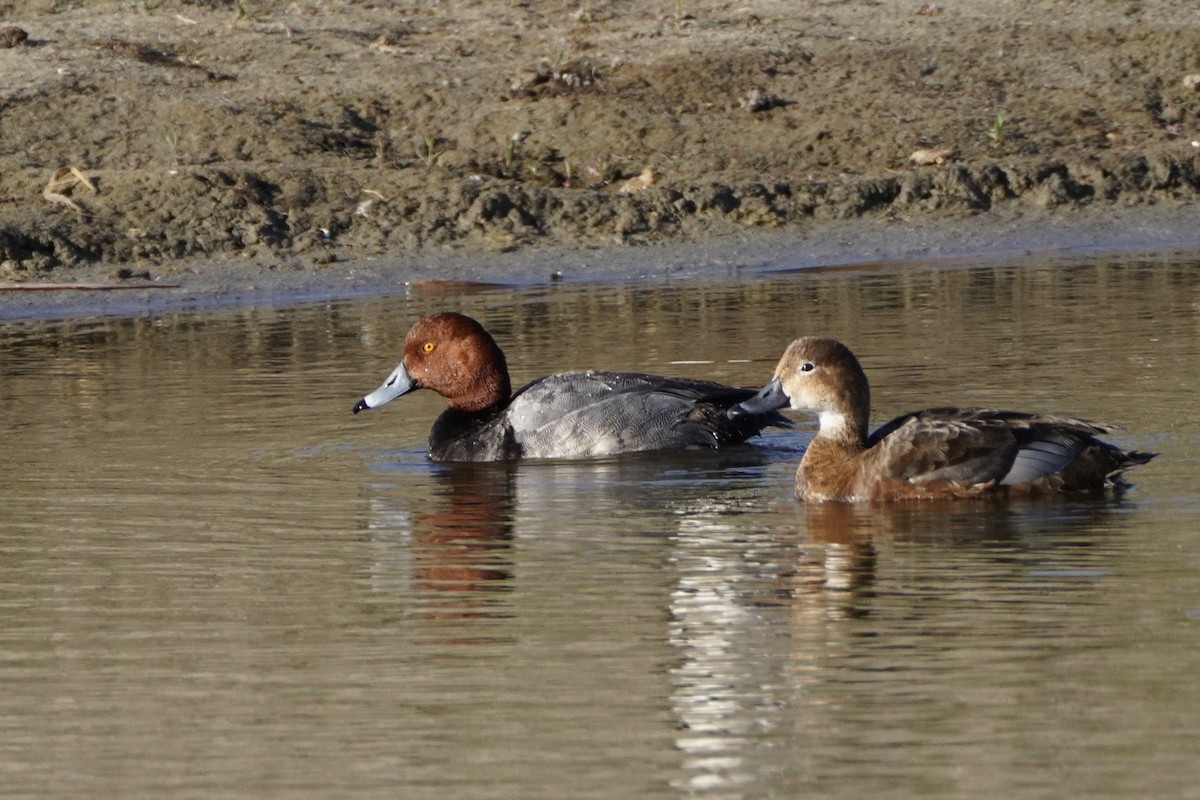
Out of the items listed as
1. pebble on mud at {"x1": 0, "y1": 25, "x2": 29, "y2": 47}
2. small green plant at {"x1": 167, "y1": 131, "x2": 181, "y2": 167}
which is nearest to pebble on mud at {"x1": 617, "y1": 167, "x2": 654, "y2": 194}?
small green plant at {"x1": 167, "y1": 131, "x2": 181, "y2": 167}

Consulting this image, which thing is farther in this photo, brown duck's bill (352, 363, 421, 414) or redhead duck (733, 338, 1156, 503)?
brown duck's bill (352, 363, 421, 414)

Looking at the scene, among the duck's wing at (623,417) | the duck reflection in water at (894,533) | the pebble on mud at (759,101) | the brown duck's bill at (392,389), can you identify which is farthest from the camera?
the pebble on mud at (759,101)

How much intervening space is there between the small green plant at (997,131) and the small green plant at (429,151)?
14.8 ft

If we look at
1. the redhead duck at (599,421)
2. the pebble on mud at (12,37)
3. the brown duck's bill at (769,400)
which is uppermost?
the pebble on mud at (12,37)

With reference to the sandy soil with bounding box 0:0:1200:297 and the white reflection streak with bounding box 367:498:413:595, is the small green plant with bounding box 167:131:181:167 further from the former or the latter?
the white reflection streak with bounding box 367:498:413:595

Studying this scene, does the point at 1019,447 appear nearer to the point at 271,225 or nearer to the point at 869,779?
the point at 869,779

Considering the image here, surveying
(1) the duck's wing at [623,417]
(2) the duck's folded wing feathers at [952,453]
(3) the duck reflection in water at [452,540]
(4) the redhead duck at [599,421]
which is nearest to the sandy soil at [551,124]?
(4) the redhead duck at [599,421]

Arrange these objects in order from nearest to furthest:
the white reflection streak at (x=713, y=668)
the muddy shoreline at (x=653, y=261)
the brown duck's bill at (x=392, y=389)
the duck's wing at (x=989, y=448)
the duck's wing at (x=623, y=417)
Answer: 1. the white reflection streak at (x=713, y=668)
2. the duck's wing at (x=989, y=448)
3. the duck's wing at (x=623, y=417)
4. the brown duck's bill at (x=392, y=389)
5. the muddy shoreline at (x=653, y=261)

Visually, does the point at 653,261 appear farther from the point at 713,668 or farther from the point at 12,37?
the point at 713,668

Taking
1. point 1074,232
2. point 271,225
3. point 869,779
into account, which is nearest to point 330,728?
point 869,779

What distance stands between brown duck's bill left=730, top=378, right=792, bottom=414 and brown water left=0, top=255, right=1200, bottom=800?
30 cm

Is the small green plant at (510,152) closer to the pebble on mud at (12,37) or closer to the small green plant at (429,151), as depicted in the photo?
the small green plant at (429,151)

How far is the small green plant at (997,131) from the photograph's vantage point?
18.5 metres

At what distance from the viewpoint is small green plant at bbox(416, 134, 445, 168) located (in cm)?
1758
